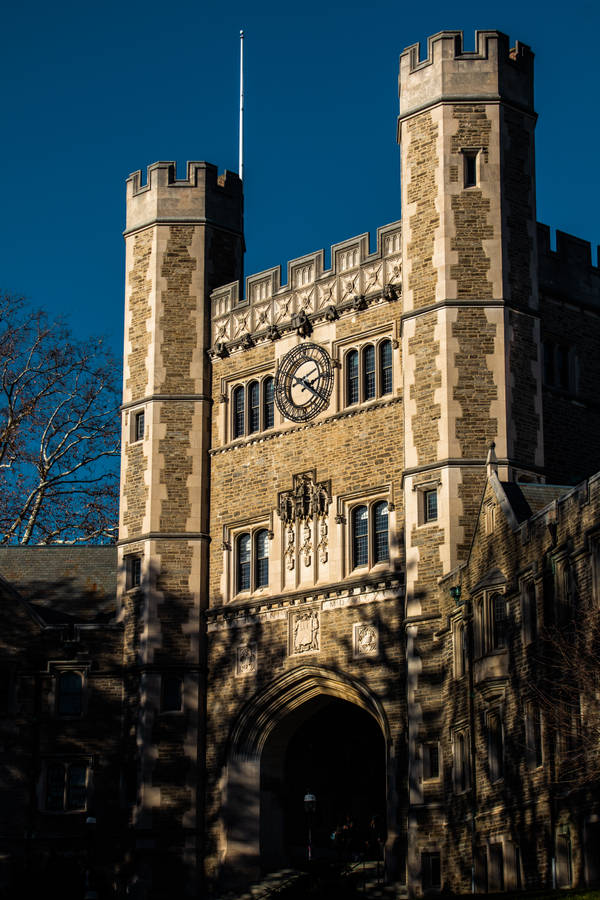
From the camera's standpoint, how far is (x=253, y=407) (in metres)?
41.3

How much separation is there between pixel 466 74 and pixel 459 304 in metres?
5.22

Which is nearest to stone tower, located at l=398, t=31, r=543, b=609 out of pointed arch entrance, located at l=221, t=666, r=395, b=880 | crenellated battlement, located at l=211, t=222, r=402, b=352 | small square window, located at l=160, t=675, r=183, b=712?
crenellated battlement, located at l=211, t=222, r=402, b=352

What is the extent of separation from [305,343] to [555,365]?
5611 millimetres

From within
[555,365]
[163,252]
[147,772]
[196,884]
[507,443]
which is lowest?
[196,884]

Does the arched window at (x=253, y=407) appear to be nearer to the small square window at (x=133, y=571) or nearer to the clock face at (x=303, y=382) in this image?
the clock face at (x=303, y=382)

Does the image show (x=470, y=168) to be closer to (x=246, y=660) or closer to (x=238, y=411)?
(x=238, y=411)

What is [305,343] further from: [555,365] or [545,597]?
[545,597]

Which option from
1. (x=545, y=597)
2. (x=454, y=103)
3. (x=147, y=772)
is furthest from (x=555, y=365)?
(x=147, y=772)

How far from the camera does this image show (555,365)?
127ft

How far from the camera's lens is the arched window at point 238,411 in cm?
4150

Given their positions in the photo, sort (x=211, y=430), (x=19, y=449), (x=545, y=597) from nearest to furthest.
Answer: (x=545, y=597), (x=211, y=430), (x=19, y=449)

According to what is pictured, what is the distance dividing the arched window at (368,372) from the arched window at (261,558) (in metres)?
4.07

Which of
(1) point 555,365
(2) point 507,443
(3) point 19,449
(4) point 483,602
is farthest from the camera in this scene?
(3) point 19,449

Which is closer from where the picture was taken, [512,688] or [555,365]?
[512,688]
